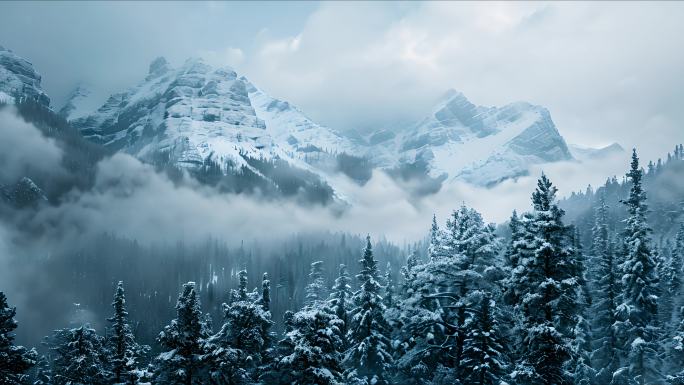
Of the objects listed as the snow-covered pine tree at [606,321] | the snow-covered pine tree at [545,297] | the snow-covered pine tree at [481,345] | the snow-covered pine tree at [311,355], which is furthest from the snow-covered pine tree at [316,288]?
the snow-covered pine tree at [545,297]

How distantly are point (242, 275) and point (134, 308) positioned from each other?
151 meters

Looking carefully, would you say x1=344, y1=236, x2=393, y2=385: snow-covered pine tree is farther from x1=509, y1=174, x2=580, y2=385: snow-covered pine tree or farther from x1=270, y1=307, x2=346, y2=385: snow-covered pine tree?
x1=509, y1=174, x2=580, y2=385: snow-covered pine tree

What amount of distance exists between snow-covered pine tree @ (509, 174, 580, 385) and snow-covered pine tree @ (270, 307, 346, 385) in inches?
379

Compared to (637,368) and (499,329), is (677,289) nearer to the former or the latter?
(637,368)

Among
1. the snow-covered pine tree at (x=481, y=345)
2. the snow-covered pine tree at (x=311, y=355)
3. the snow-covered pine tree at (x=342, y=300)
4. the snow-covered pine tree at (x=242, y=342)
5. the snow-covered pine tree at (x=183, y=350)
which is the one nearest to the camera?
the snow-covered pine tree at (x=481, y=345)

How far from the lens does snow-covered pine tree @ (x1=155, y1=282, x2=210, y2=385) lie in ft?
115

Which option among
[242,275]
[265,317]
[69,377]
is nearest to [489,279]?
[265,317]

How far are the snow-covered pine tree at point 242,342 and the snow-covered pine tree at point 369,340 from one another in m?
6.68

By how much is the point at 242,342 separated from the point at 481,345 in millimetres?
20154

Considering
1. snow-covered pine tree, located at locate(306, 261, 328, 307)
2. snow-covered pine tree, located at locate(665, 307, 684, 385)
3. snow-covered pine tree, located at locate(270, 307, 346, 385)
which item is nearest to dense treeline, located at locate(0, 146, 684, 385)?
snow-covered pine tree, located at locate(270, 307, 346, 385)

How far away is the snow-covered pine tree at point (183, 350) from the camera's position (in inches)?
1379

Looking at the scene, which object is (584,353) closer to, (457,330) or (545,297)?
(545,297)

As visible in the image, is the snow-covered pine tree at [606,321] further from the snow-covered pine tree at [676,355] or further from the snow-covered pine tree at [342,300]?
the snow-covered pine tree at [342,300]

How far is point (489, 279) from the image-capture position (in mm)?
26109
